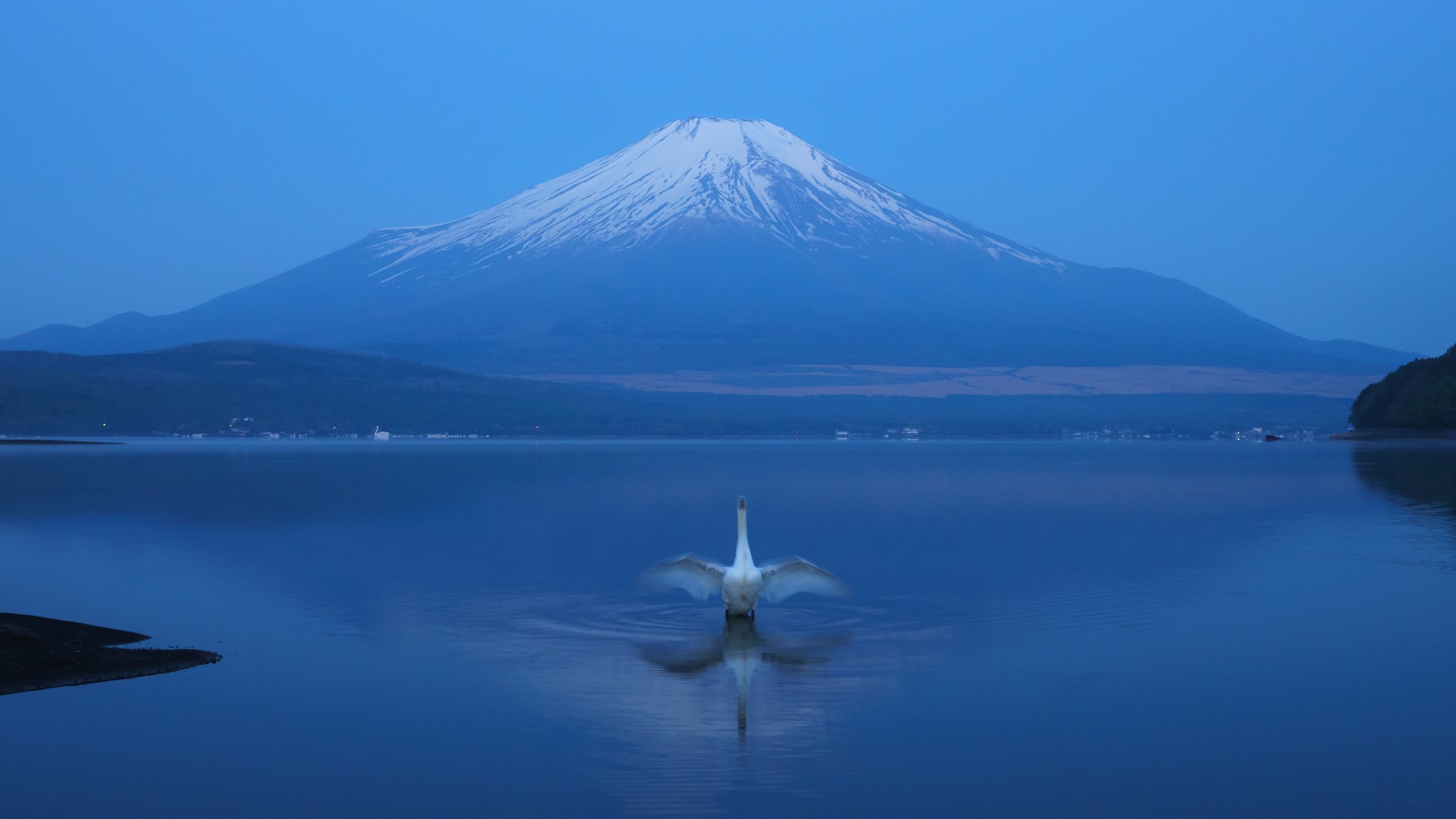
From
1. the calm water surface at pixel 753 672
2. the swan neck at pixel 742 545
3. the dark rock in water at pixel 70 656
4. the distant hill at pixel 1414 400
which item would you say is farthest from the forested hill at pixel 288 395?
the swan neck at pixel 742 545

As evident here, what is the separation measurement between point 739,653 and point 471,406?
138 m

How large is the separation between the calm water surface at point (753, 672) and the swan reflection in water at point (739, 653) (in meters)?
0.05

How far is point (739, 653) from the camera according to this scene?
13.5 meters

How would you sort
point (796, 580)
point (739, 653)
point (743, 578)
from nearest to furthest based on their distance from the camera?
point (739, 653) < point (743, 578) < point (796, 580)

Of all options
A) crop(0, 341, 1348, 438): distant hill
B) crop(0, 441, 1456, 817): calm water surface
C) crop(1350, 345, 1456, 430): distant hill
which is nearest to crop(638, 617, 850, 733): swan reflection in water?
crop(0, 441, 1456, 817): calm water surface

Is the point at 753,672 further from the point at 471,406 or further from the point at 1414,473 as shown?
the point at 471,406

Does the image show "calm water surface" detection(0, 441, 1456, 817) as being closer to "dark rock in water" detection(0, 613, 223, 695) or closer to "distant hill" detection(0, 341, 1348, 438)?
"dark rock in water" detection(0, 613, 223, 695)

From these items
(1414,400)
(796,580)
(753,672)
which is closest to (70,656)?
(753,672)

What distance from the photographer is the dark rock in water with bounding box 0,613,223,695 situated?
37.5 ft

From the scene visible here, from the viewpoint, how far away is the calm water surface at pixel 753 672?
8922 mm

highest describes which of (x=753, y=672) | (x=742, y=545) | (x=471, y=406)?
(x=471, y=406)

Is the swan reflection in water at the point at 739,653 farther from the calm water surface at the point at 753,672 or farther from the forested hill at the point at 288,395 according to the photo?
the forested hill at the point at 288,395

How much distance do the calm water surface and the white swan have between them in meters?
0.32

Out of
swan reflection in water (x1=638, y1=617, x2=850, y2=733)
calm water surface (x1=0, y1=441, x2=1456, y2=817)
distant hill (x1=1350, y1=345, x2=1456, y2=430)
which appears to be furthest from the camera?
distant hill (x1=1350, y1=345, x2=1456, y2=430)
